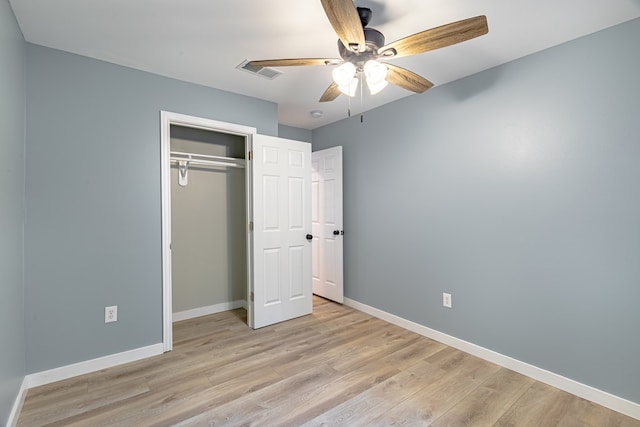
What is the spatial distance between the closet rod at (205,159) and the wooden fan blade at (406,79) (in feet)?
7.52

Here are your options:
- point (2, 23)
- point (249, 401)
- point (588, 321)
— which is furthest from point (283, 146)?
point (588, 321)

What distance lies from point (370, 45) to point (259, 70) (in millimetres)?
1252

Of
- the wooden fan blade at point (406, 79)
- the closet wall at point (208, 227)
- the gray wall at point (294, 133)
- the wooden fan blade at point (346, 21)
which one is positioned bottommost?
the closet wall at point (208, 227)

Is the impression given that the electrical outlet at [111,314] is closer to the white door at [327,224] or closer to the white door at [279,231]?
the white door at [279,231]

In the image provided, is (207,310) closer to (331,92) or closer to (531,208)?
(331,92)

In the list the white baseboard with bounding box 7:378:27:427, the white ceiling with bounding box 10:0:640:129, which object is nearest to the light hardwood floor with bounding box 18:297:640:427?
the white baseboard with bounding box 7:378:27:427

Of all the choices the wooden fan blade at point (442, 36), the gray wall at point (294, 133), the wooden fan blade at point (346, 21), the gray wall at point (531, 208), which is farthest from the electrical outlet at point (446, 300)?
the gray wall at point (294, 133)

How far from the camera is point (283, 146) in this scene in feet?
10.9

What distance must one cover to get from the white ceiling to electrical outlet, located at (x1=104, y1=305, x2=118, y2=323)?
6.62ft

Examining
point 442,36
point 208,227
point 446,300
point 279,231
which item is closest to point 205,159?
point 208,227

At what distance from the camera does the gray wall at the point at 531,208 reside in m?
1.90

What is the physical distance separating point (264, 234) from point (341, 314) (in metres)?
1.37

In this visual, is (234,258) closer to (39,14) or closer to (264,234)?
(264,234)

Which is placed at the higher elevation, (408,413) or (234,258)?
(234,258)
